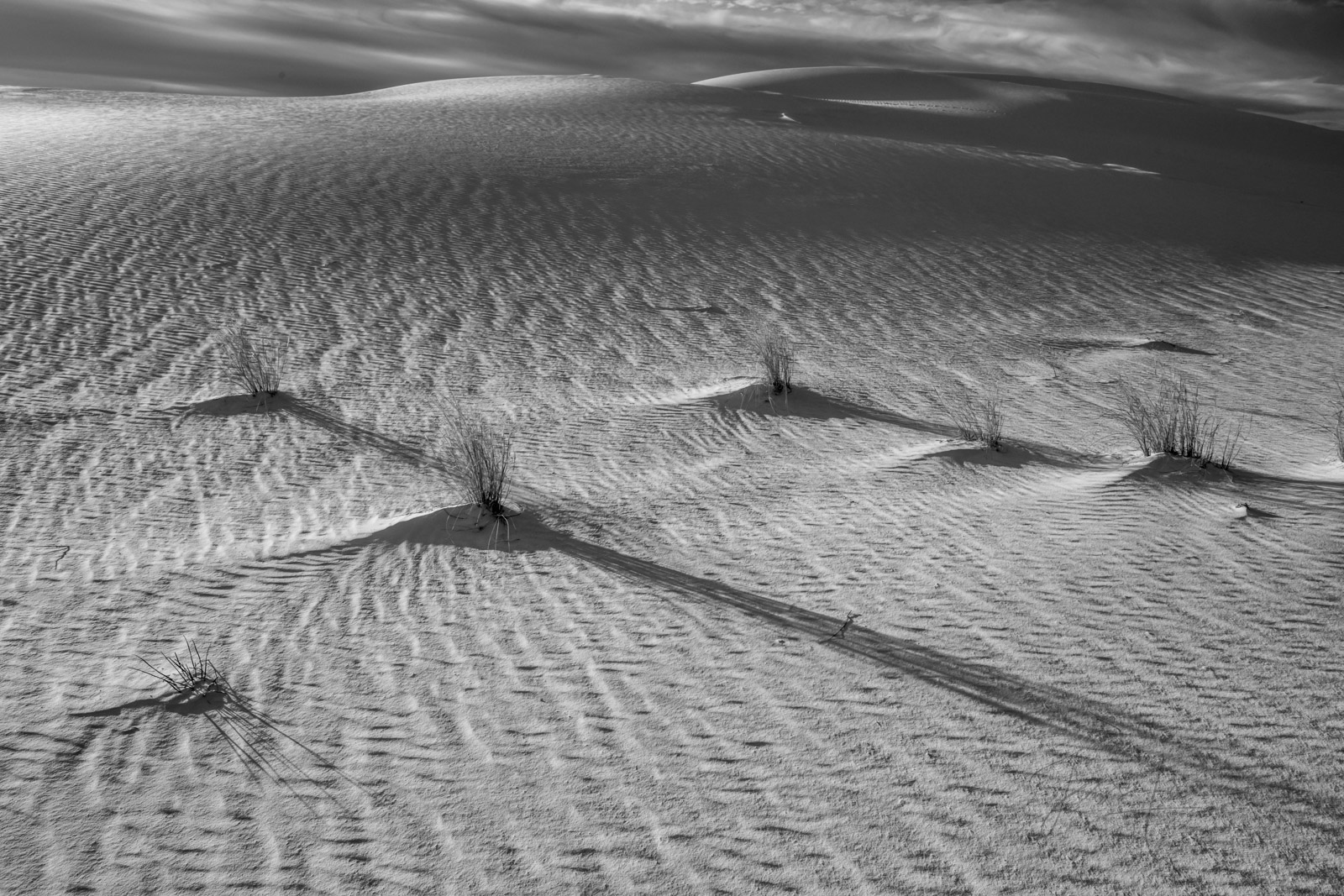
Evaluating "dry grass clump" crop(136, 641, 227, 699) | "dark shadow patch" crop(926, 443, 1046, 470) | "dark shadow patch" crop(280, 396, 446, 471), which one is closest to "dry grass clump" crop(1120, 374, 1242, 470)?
"dark shadow patch" crop(926, 443, 1046, 470)

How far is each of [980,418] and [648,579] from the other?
2.99 m

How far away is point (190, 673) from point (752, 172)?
1246 centimetres

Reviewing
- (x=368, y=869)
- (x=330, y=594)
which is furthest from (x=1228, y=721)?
(x=330, y=594)

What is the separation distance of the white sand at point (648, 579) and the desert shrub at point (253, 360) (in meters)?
0.16

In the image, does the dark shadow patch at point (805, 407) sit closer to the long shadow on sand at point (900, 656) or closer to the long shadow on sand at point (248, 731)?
the long shadow on sand at point (900, 656)

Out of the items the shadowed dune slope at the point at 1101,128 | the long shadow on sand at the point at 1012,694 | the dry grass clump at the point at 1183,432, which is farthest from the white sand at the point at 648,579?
the shadowed dune slope at the point at 1101,128

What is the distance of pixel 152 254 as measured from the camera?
927 centimetres

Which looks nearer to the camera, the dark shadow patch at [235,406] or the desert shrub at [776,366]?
the dark shadow patch at [235,406]

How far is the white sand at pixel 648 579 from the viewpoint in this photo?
2635 mm

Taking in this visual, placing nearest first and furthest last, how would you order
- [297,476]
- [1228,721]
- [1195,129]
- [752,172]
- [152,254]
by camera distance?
[1228,721]
[297,476]
[152,254]
[752,172]
[1195,129]

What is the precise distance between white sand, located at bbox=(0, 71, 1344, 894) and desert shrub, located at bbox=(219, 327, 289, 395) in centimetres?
16

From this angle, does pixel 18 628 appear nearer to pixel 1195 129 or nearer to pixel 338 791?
pixel 338 791

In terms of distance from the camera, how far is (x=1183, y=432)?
16.8ft

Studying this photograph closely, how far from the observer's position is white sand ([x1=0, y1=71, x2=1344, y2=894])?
263 cm
